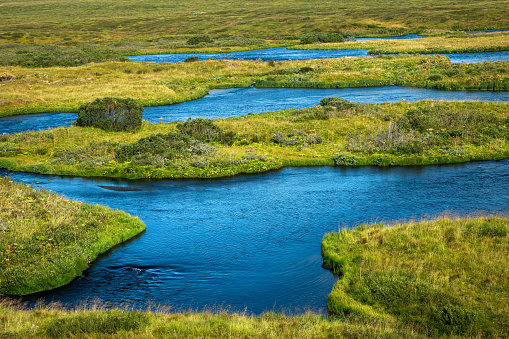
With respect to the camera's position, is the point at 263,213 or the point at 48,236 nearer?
the point at 48,236

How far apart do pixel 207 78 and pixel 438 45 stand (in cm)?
5123

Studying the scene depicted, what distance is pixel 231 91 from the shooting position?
2803 inches

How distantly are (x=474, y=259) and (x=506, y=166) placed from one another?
18.4 metres

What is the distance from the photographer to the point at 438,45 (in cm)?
9856

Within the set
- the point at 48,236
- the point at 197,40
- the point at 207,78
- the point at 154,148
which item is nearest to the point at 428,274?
the point at 48,236

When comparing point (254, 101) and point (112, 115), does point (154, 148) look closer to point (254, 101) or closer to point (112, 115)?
point (112, 115)

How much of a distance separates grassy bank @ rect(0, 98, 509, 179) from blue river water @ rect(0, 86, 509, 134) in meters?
6.65

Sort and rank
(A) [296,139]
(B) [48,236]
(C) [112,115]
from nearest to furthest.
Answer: (B) [48,236]
(A) [296,139]
(C) [112,115]

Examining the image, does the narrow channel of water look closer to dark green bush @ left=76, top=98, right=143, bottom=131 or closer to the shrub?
the shrub

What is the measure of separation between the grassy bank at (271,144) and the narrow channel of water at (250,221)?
1.39 m

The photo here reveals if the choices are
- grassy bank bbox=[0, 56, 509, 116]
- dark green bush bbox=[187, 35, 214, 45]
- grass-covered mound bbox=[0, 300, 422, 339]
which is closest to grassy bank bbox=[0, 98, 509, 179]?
grassy bank bbox=[0, 56, 509, 116]

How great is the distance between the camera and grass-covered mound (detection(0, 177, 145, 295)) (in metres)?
20.3

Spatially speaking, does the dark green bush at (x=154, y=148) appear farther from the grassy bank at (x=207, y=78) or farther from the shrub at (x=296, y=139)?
the grassy bank at (x=207, y=78)

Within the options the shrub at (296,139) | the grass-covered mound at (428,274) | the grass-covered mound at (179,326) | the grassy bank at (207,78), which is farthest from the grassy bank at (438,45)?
the grass-covered mound at (179,326)
